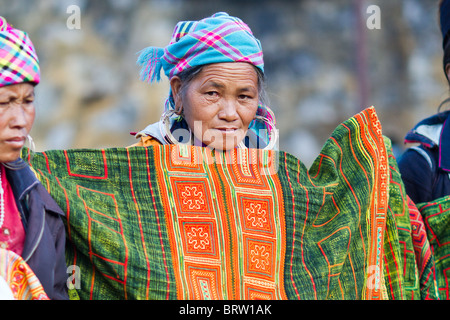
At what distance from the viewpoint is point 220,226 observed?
9.95 ft

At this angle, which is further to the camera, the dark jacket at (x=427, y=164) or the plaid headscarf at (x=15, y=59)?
the dark jacket at (x=427, y=164)

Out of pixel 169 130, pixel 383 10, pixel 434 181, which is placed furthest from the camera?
pixel 383 10

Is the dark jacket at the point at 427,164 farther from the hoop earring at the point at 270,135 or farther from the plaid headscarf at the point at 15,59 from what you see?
the plaid headscarf at the point at 15,59

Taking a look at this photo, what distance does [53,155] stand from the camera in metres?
2.97

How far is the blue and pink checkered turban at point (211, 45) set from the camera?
3213 millimetres

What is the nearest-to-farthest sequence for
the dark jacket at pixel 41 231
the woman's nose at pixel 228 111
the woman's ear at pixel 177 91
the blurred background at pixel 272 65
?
the dark jacket at pixel 41 231 < the woman's nose at pixel 228 111 < the woman's ear at pixel 177 91 < the blurred background at pixel 272 65

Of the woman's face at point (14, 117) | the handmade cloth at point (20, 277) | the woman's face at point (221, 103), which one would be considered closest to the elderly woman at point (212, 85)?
the woman's face at point (221, 103)

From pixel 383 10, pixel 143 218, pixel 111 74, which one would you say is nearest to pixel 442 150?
pixel 143 218

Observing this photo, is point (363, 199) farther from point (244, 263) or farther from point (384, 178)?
point (244, 263)

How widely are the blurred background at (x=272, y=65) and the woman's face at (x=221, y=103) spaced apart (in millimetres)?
6581

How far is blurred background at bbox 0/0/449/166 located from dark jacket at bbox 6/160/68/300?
7058 millimetres

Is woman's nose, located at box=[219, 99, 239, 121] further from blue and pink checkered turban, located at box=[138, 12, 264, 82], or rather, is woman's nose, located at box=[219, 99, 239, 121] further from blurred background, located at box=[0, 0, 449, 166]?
blurred background, located at box=[0, 0, 449, 166]

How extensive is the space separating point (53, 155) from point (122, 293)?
0.68 metres

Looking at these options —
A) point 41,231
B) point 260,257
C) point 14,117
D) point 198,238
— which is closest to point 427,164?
point 260,257
